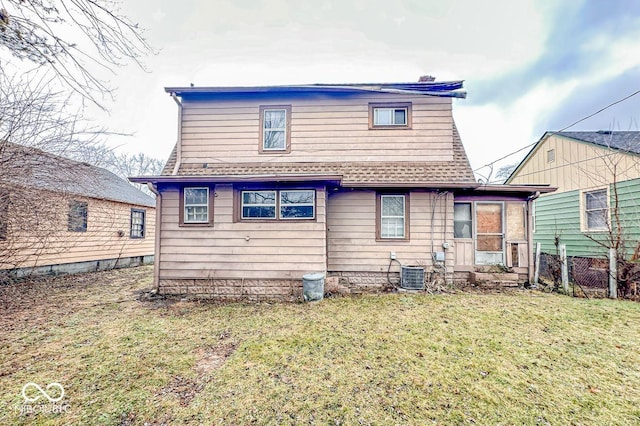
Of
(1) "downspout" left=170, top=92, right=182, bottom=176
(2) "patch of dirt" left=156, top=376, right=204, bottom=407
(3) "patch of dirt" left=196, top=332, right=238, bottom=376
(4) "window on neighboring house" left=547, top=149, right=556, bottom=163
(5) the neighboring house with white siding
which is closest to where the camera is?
(2) "patch of dirt" left=156, top=376, right=204, bottom=407

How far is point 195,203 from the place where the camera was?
257 inches

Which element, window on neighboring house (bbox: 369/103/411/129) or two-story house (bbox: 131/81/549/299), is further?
window on neighboring house (bbox: 369/103/411/129)

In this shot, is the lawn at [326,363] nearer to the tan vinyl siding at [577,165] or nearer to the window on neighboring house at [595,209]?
the window on neighboring house at [595,209]

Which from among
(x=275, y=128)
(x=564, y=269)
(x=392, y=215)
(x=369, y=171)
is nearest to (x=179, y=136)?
(x=275, y=128)

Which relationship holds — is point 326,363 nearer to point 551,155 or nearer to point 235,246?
point 235,246

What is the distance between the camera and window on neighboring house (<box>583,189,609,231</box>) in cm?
834

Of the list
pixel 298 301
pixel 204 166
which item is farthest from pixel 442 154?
pixel 204 166

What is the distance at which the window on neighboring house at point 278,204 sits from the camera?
21.0 ft

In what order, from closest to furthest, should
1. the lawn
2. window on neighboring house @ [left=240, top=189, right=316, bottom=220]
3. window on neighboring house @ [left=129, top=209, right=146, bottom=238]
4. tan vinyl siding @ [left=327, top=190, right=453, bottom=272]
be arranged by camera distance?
the lawn → window on neighboring house @ [left=240, top=189, right=316, bottom=220] → tan vinyl siding @ [left=327, top=190, right=453, bottom=272] → window on neighboring house @ [left=129, top=209, right=146, bottom=238]

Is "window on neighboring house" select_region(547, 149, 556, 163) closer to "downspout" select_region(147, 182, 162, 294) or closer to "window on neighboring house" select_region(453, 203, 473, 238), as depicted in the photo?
"window on neighboring house" select_region(453, 203, 473, 238)

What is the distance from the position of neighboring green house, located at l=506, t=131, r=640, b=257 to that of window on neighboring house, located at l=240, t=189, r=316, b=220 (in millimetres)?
7054

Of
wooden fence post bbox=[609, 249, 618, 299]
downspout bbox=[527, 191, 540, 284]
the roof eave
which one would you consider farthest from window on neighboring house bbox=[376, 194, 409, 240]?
wooden fence post bbox=[609, 249, 618, 299]

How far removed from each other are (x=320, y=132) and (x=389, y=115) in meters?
2.07

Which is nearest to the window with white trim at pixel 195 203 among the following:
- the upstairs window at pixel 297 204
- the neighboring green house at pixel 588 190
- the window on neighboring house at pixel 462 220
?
the upstairs window at pixel 297 204
